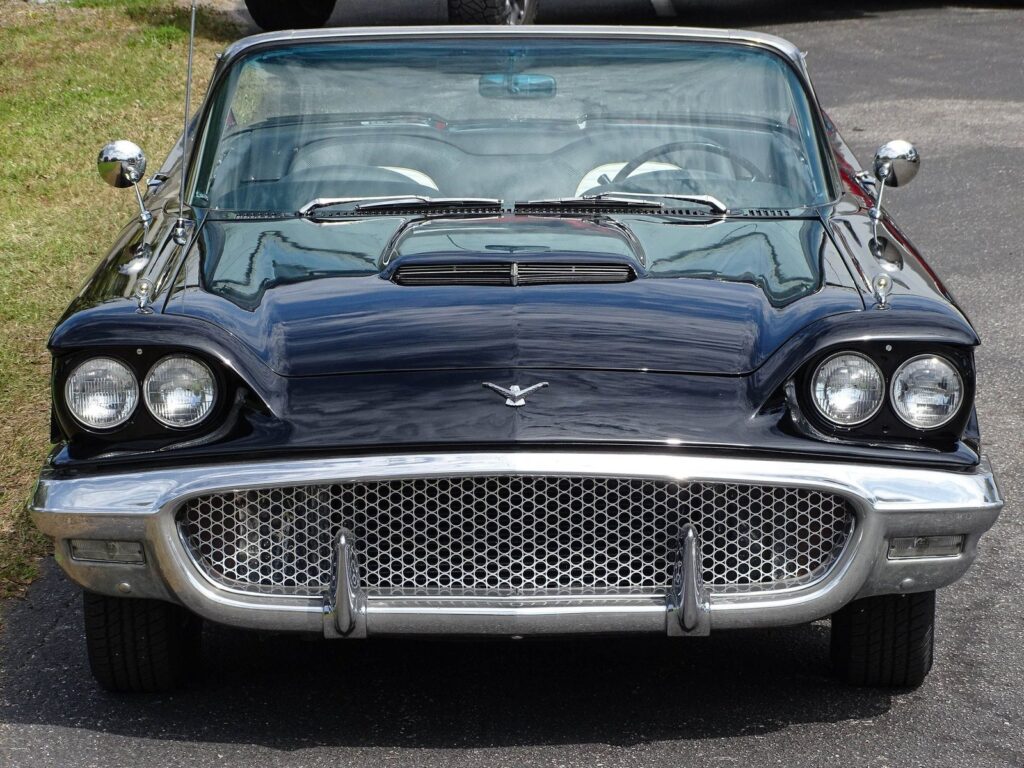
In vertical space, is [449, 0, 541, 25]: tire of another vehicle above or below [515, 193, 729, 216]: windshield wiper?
below

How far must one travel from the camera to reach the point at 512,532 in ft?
10.1

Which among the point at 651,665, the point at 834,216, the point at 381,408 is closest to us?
the point at 381,408

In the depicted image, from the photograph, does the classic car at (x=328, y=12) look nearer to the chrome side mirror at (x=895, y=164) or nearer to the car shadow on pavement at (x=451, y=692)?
the chrome side mirror at (x=895, y=164)

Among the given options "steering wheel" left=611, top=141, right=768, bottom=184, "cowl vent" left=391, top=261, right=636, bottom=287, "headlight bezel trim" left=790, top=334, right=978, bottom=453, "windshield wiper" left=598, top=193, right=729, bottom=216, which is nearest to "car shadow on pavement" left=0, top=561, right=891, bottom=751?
"headlight bezel trim" left=790, top=334, right=978, bottom=453

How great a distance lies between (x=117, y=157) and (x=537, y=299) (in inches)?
64.8

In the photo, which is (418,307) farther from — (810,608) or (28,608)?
(28,608)

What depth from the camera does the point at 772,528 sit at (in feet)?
10.2

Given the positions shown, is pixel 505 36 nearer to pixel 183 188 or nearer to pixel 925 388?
pixel 183 188

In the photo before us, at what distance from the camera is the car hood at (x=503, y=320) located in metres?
3.13

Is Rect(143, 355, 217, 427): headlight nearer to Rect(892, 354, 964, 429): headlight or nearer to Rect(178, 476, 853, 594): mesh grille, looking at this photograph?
Rect(178, 476, 853, 594): mesh grille

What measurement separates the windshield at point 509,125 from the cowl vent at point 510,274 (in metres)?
0.70

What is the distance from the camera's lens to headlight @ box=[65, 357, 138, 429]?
315 cm

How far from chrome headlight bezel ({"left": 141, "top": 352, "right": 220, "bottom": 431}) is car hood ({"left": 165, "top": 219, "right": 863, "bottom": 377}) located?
97mm

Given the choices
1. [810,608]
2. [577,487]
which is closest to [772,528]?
[810,608]
